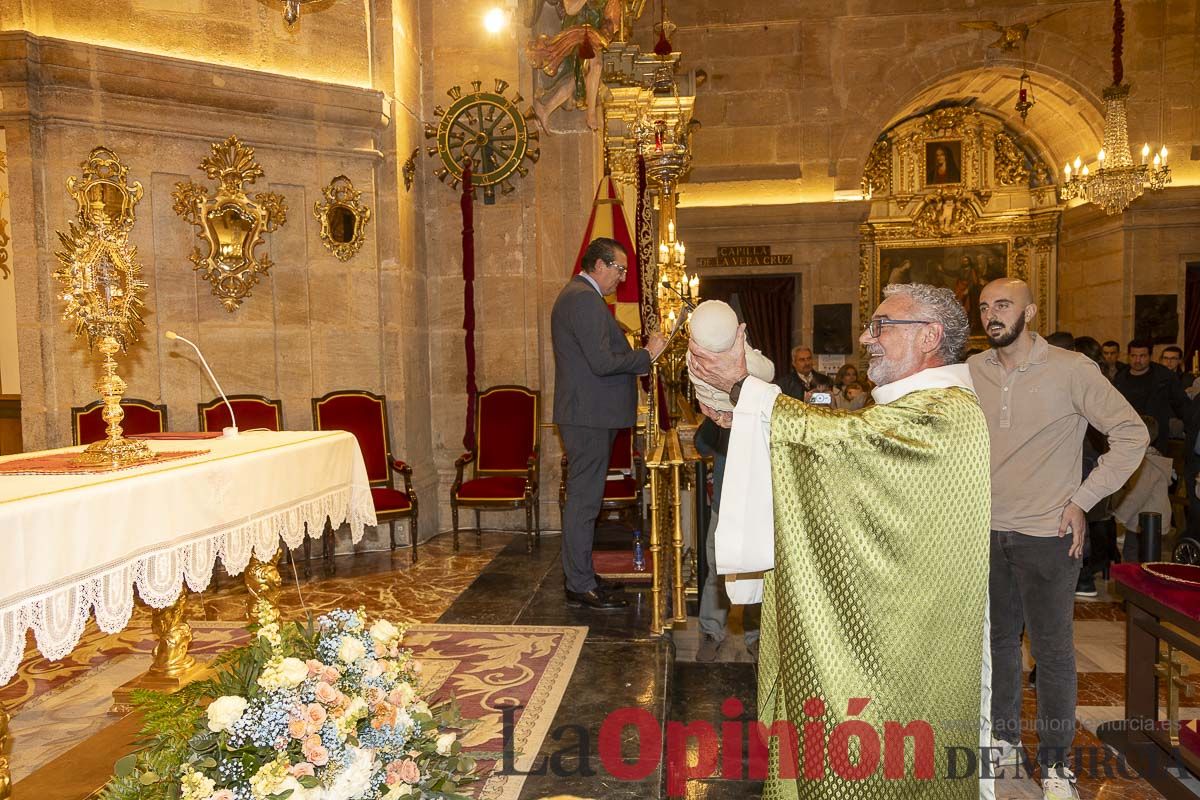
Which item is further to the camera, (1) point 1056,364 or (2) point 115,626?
(1) point 1056,364

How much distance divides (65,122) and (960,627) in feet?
21.8

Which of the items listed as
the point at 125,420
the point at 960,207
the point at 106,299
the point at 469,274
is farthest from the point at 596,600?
the point at 960,207

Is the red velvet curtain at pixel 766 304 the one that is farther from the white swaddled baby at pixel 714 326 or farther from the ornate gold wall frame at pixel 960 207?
the white swaddled baby at pixel 714 326

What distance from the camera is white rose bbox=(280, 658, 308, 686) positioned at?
1.54 m

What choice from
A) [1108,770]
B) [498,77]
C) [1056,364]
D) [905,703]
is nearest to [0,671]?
[905,703]

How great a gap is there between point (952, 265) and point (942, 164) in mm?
1974

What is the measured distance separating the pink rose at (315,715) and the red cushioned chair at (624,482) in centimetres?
455

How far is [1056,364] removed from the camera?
119 inches

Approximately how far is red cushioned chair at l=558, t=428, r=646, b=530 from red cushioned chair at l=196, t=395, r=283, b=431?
94.3 inches

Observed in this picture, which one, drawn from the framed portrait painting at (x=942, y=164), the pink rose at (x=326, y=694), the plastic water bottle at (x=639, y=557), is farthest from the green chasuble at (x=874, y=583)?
the framed portrait painting at (x=942, y=164)

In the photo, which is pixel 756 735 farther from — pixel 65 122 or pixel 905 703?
pixel 65 122

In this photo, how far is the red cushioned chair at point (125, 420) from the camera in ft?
18.7

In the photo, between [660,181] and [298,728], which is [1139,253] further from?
[298,728]

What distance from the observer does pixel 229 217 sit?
6.31m
